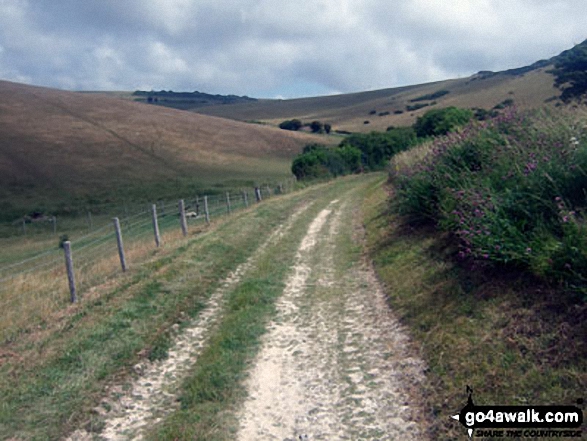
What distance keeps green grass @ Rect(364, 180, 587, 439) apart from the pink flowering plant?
1.06 ft

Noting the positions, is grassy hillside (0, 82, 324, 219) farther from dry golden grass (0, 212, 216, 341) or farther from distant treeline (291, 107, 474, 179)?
dry golden grass (0, 212, 216, 341)

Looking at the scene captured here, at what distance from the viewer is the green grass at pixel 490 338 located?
4.61 meters

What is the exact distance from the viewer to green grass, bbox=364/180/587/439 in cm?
461

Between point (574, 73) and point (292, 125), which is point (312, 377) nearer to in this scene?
point (574, 73)

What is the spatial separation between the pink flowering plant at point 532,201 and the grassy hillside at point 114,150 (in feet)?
124

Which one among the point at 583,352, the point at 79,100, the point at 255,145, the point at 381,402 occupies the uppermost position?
the point at 79,100

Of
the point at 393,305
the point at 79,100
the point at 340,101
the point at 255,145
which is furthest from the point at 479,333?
the point at 340,101

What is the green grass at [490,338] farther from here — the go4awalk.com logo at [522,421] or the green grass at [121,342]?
the green grass at [121,342]

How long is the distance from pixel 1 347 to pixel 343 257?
23.9 ft

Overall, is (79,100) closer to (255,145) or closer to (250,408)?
(255,145)

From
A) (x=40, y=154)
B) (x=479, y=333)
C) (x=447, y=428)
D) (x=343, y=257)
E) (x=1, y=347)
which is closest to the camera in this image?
(x=447, y=428)

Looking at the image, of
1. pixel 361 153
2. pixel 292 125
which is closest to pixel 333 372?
pixel 361 153

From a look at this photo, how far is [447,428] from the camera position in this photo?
4.52 metres

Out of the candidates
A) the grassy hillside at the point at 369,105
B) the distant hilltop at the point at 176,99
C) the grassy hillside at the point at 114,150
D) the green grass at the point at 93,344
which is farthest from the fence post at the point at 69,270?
the distant hilltop at the point at 176,99
